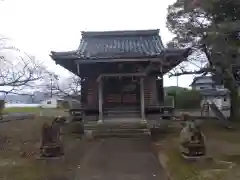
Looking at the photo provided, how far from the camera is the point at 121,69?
62.3 feet

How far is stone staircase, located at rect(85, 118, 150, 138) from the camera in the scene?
1596 centimetres

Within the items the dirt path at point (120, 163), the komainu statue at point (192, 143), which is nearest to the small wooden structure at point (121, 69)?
the dirt path at point (120, 163)

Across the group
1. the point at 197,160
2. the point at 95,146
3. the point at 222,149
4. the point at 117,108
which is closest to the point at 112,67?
the point at 117,108

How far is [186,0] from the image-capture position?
2130 centimetres

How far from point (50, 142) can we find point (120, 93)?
9.30 meters

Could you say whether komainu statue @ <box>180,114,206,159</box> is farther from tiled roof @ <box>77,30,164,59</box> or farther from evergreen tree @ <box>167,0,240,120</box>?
tiled roof @ <box>77,30,164,59</box>

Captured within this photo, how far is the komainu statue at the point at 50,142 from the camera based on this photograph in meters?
10.9

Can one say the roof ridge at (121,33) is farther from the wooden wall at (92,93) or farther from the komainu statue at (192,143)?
the komainu statue at (192,143)

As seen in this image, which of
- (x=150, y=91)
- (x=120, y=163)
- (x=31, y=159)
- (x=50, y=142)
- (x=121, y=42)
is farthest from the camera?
(x=121, y=42)

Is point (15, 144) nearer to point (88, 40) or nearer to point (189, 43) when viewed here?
point (88, 40)

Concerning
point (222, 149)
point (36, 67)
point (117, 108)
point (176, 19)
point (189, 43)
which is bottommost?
point (222, 149)

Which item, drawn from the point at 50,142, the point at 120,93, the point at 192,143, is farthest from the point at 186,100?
the point at 50,142

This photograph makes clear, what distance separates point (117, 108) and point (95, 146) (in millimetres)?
6001

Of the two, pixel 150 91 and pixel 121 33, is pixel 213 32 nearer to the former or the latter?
pixel 150 91
